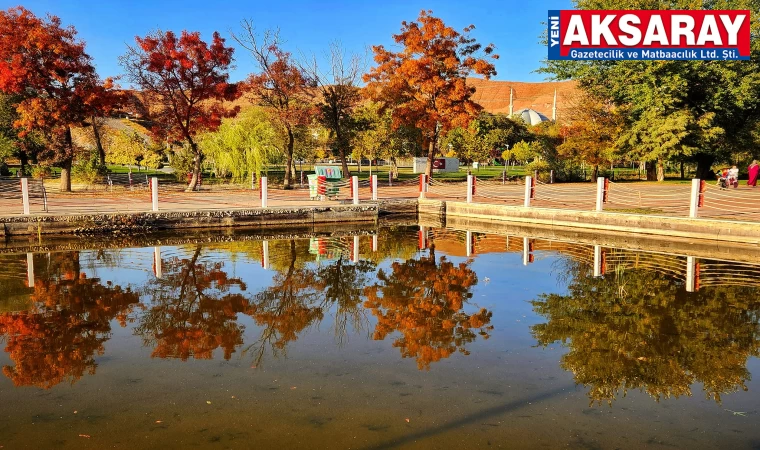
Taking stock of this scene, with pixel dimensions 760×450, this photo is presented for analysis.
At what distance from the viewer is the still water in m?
4.52

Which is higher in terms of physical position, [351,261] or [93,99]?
[93,99]

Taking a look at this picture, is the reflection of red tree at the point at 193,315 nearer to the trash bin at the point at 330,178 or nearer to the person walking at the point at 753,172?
the trash bin at the point at 330,178

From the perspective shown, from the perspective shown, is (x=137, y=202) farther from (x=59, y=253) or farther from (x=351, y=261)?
(x=351, y=261)

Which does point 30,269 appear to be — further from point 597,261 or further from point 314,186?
point 314,186

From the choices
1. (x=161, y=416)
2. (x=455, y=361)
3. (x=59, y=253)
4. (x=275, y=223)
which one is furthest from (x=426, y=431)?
(x=275, y=223)

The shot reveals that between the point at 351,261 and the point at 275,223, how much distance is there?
633 centimetres

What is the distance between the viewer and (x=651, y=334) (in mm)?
6867

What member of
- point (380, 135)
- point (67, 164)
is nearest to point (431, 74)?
point (380, 135)

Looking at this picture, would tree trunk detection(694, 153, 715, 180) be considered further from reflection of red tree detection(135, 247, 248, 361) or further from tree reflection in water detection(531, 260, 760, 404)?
reflection of red tree detection(135, 247, 248, 361)

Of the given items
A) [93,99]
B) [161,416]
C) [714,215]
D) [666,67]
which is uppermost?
[666,67]

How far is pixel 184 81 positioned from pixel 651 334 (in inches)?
894

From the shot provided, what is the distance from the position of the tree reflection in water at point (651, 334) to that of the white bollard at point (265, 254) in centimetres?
564

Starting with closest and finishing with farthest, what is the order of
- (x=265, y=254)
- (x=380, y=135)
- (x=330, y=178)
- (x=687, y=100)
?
(x=265, y=254) → (x=330, y=178) → (x=687, y=100) → (x=380, y=135)

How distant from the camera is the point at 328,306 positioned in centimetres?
841
